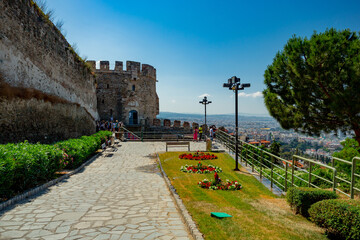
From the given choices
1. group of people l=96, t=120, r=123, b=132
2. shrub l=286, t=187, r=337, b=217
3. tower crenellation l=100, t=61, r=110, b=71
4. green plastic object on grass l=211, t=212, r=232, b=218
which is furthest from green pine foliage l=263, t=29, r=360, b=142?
tower crenellation l=100, t=61, r=110, b=71

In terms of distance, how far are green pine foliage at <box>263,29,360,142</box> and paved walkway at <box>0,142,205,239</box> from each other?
8701 mm

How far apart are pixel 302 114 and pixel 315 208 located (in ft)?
30.5

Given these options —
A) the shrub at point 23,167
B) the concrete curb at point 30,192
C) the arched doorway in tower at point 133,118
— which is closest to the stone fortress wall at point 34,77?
the shrub at point 23,167

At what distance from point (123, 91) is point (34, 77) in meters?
20.1

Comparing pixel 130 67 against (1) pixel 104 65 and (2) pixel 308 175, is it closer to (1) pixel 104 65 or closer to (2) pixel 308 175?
(1) pixel 104 65

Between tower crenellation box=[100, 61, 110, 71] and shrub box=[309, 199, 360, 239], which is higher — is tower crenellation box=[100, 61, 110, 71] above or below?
above

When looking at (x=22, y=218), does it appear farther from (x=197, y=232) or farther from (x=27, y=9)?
(x=27, y=9)

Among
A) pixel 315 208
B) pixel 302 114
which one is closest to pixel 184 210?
pixel 315 208

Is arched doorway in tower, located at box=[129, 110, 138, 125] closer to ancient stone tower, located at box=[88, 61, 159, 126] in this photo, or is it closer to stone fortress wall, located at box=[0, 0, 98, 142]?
ancient stone tower, located at box=[88, 61, 159, 126]

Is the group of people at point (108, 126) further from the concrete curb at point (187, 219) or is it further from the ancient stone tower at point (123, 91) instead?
the concrete curb at point (187, 219)

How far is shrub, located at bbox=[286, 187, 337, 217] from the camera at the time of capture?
4.53 meters

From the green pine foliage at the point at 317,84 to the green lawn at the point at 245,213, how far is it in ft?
19.5

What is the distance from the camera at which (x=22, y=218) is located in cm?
442

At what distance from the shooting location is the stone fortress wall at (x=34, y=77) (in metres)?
8.66
